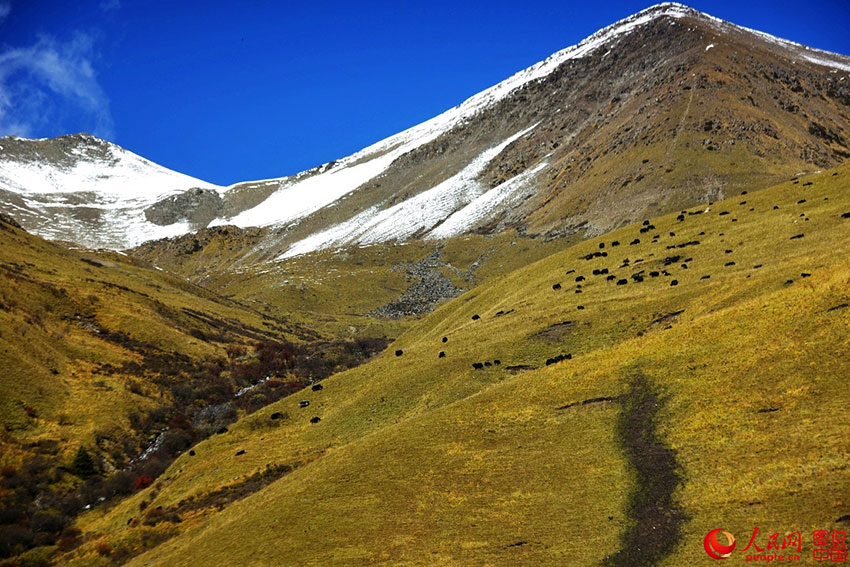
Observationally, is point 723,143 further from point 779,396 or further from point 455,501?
point 455,501

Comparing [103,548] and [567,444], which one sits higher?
[103,548]

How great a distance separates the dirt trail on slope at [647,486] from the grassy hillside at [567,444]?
0.31ft

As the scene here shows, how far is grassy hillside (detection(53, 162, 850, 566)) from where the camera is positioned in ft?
81.2

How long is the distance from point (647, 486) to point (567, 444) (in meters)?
5.68

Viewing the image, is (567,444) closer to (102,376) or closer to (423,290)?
(102,376)

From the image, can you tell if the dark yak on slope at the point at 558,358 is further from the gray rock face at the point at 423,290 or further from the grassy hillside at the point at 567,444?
the gray rock face at the point at 423,290

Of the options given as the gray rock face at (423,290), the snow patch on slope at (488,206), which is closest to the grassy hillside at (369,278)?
the gray rock face at (423,290)

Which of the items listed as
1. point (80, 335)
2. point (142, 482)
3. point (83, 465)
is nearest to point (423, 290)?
point (80, 335)

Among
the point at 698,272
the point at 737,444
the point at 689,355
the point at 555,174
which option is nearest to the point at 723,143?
the point at 555,174

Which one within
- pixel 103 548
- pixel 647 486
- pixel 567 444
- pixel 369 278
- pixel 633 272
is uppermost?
pixel 369 278

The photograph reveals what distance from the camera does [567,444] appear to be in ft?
106

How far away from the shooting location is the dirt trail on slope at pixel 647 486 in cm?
2322

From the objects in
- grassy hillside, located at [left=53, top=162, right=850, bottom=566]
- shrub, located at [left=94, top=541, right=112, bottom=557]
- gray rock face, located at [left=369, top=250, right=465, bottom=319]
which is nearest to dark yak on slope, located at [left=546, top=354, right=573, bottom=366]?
grassy hillside, located at [left=53, top=162, right=850, bottom=566]

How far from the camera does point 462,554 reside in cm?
2542
